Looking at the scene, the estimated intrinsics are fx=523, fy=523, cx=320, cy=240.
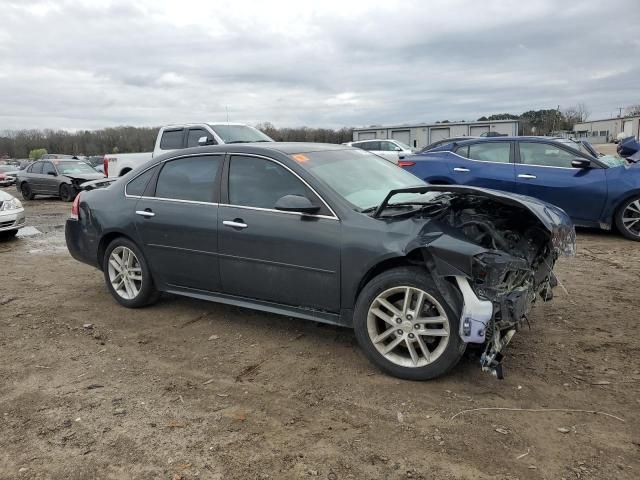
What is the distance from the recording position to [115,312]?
527 cm

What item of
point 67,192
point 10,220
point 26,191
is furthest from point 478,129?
point 10,220

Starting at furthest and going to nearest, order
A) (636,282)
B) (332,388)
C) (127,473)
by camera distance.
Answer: (636,282) < (332,388) < (127,473)

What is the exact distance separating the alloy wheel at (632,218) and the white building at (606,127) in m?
73.3

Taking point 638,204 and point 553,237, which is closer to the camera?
point 553,237

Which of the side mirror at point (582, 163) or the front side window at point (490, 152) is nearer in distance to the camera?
the side mirror at point (582, 163)

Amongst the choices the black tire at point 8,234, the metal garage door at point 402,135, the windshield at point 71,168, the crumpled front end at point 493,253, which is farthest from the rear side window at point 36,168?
the metal garage door at point 402,135

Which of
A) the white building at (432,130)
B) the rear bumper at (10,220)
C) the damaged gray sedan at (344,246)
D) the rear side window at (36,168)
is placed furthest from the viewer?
the white building at (432,130)

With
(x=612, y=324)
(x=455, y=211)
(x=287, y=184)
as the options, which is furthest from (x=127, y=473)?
(x=612, y=324)

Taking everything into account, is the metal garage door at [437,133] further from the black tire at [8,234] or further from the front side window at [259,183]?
the front side window at [259,183]

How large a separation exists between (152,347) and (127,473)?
5.65 ft

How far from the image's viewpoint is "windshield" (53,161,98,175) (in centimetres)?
1839

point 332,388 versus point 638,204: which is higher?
point 638,204

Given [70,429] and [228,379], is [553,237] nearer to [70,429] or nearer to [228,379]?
[228,379]

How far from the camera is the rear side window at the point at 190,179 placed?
4695 mm
